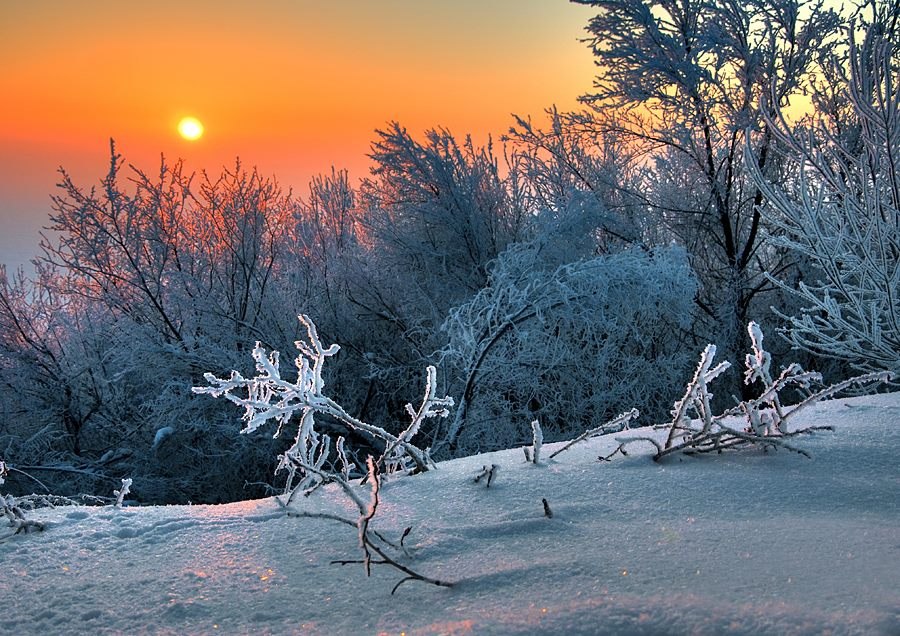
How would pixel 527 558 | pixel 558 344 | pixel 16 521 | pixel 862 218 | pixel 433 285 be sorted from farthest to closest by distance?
pixel 433 285 < pixel 558 344 < pixel 862 218 < pixel 16 521 < pixel 527 558

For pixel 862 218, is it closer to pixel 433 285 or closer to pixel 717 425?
pixel 717 425

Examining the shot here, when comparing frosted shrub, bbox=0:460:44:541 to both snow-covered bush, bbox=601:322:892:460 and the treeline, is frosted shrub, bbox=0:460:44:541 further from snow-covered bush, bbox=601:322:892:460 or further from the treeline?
the treeline

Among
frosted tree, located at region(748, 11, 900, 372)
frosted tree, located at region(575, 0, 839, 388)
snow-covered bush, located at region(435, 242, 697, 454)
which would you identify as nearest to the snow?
frosted tree, located at region(748, 11, 900, 372)

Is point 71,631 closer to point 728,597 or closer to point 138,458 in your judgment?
point 728,597

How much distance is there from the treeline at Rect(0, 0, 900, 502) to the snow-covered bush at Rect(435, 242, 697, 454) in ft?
0.15

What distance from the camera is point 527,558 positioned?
50.7 inches

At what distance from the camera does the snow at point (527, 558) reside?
3.38 feet

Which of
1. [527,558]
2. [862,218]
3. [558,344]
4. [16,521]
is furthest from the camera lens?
[558,344]

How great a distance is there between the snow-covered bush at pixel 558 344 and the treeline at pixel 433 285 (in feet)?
0.15

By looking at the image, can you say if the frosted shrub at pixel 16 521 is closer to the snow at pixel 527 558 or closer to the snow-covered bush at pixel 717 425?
the snow at pixel 527 558

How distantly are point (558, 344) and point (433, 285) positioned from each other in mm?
2270

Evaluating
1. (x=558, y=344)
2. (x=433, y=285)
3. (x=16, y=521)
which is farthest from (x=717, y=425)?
(x=433, y=285)

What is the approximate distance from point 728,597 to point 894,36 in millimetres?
10175

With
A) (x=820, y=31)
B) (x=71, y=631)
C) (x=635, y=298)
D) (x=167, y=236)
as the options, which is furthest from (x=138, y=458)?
(x=820, y=31)
